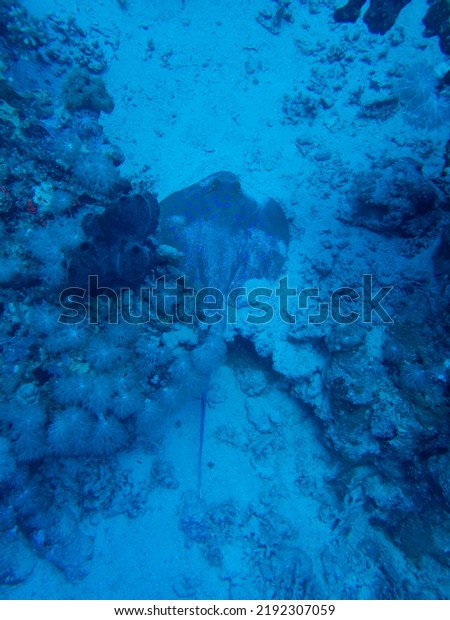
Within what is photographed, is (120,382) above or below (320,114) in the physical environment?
below

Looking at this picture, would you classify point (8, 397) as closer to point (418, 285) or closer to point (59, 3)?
point (418, 285)

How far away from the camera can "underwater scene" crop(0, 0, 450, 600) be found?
4.38m

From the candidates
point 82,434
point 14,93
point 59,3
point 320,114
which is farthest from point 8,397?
point 59,3

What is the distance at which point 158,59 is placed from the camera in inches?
348

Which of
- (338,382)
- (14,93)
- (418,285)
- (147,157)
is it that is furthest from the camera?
(147,157)

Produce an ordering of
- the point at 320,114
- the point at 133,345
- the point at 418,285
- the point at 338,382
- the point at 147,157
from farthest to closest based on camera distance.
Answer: the point at 320,114 < the point at 147,157 < the point at 418,285 < the point at 338,382 < the point at 133,345

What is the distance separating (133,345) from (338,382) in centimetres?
312

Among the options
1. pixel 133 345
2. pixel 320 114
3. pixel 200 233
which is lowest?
pixel 133 345

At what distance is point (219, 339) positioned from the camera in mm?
5203

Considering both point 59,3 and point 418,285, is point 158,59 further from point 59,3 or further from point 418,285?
point 418,285

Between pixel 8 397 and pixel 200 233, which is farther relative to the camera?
pixel 200 233

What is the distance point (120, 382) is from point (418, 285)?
4.87m

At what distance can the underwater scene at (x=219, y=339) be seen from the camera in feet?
14.4

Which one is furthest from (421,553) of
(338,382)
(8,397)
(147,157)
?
(147,157)
